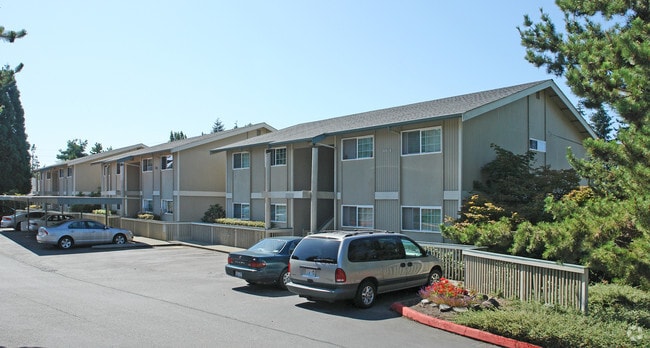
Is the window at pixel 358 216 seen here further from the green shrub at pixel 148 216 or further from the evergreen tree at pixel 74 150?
the evergreen tree at pixel 74 150

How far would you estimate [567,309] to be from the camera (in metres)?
9.91

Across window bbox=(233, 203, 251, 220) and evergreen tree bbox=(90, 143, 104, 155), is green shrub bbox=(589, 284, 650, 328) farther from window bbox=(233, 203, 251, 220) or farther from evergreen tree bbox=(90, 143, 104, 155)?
evergreen tree bbox=(90, 143, 104, 155)

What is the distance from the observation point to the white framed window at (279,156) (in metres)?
26.2

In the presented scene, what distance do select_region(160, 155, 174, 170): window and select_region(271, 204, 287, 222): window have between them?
9.84 meters

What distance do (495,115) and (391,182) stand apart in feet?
15.4

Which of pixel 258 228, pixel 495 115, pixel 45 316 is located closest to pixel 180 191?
pixel 258 228

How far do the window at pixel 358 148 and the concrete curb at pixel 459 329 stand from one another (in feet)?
36.7

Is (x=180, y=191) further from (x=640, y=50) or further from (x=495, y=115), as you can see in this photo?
(x=640, y=50)

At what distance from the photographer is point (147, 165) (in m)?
37.4

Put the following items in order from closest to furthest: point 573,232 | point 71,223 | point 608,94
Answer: point 573,232 < point 608,94 < point 71,223

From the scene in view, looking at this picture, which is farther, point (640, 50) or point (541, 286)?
point (541, 286)

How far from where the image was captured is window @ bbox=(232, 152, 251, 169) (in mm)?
28956

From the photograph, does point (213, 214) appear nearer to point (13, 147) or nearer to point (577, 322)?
point (577, 322)

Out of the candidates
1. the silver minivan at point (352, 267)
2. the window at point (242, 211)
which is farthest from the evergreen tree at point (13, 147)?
the silver minivan at point (352, 267)
